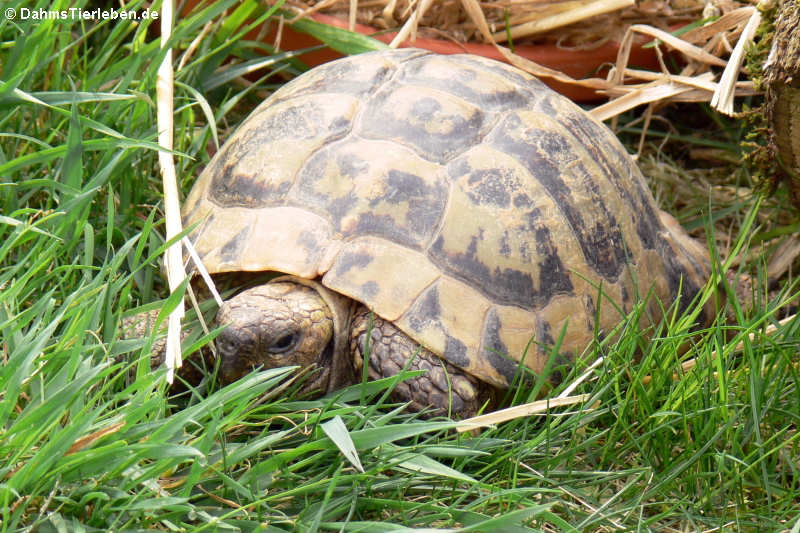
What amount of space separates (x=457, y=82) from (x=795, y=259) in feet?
4.62

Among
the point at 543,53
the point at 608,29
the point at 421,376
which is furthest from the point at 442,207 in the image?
the point at 608,29

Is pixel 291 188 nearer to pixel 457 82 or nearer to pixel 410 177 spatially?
pixel 410 177

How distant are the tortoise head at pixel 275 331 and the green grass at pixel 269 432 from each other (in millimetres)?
84

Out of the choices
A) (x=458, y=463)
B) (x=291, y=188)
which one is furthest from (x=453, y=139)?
(x=458, y=463)

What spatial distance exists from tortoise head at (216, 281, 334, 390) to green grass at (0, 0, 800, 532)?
8 centimetres

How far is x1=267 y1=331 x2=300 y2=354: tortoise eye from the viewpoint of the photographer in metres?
2.20

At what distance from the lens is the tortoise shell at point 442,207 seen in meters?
2.31

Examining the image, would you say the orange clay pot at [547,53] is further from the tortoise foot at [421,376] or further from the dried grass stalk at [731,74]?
the tortoise foot at [421,376]

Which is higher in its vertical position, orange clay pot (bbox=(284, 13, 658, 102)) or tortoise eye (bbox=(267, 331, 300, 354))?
orange clay pot (bbox=(284, 13, 658, 102))

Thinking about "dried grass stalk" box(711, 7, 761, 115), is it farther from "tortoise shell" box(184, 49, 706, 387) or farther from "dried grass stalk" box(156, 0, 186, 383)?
"dried grass stalk" box(156, 0, 186, 383)

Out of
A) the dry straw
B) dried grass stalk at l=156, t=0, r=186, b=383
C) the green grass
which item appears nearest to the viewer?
the green grass

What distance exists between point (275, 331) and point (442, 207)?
54 cm

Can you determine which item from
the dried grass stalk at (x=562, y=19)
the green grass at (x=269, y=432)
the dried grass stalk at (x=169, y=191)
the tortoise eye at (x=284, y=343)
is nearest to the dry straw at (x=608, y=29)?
the dried grass stalk at (x=562, y=19)

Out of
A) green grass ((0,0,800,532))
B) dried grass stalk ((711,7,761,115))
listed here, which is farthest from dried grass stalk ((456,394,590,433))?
dried grass stalk ((711,7,761,115))
